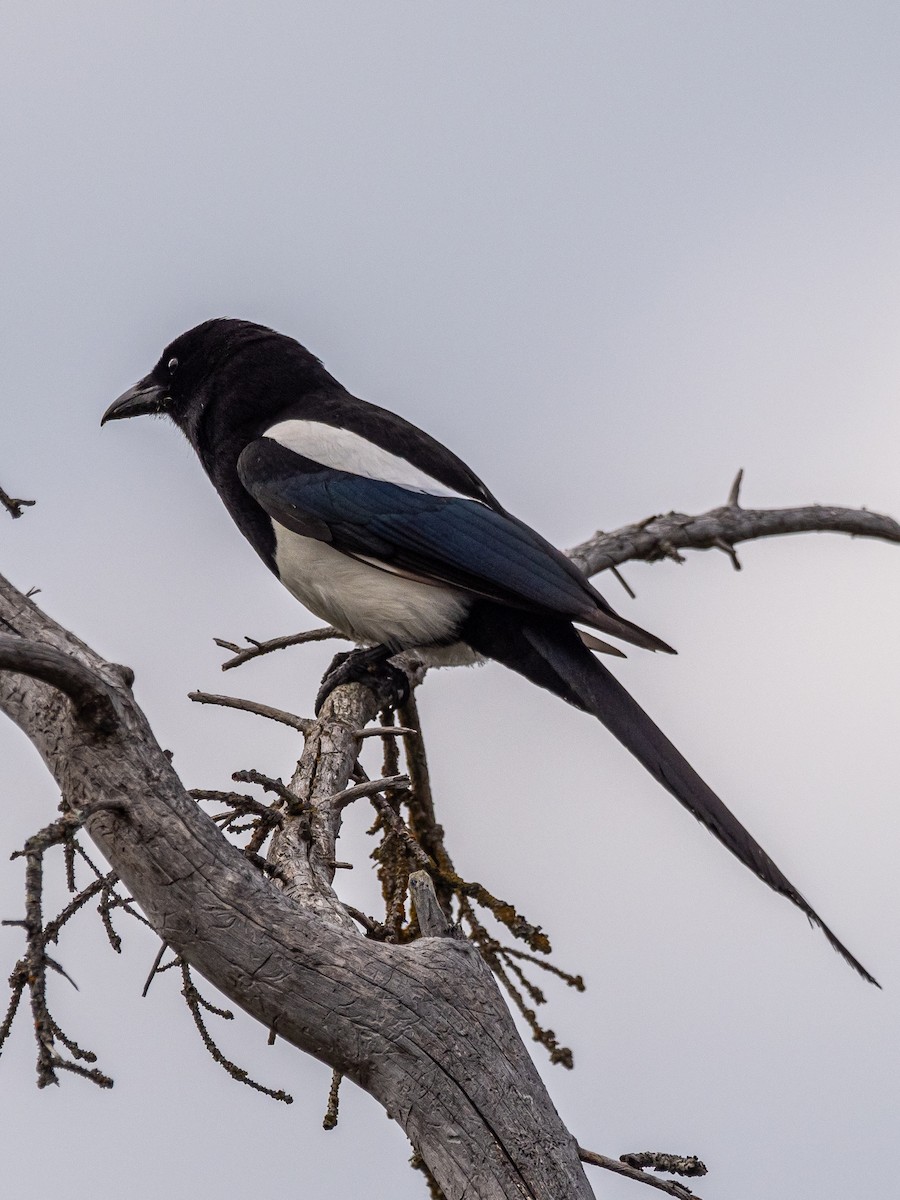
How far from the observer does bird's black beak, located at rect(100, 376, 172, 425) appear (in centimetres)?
439

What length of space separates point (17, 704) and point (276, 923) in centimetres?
49

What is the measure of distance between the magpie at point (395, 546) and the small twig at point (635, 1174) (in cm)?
103

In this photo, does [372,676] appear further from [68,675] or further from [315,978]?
[68,675]

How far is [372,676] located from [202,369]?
53.8 inches

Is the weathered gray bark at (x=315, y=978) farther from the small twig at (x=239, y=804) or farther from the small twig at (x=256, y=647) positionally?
the small twig at (x=256, y=647)

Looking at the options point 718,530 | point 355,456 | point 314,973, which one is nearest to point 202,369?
point 355,456

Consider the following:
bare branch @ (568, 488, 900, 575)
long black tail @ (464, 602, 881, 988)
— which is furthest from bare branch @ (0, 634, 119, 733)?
bare branch @ (568, 488, 900, 575)

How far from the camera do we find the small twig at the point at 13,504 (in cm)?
225

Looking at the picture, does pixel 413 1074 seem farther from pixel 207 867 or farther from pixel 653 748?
pixel 653 748

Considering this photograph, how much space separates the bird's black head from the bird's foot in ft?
3.24

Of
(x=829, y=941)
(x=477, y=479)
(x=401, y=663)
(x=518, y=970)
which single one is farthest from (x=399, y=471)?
(x=829, y=941)

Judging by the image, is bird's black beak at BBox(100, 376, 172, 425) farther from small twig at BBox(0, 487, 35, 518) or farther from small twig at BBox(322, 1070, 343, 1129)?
small twig at BBox(322, 1070, 343, 1129)

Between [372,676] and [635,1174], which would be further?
[372,676]

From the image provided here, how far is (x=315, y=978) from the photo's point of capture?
1.82 meters
